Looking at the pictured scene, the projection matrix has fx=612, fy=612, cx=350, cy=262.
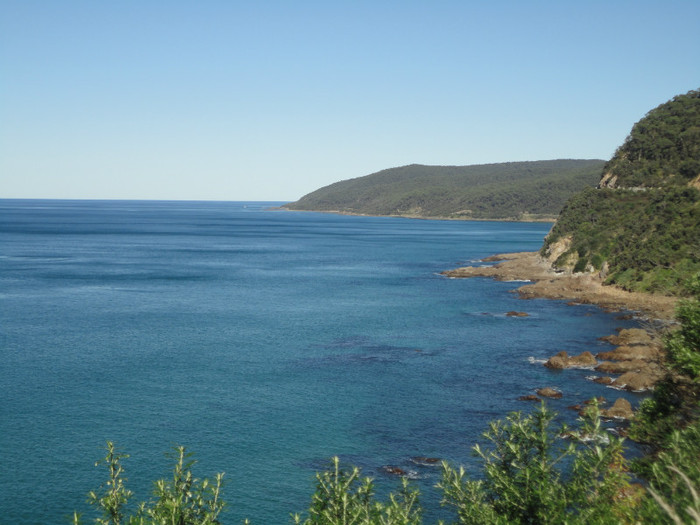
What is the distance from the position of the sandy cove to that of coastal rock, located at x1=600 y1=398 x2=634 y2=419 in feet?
60.5

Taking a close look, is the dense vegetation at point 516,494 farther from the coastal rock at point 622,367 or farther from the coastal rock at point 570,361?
the coastal rock at point 570,361

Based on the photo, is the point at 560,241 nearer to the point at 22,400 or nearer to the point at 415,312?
the point at 415,312

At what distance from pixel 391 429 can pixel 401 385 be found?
10.2m

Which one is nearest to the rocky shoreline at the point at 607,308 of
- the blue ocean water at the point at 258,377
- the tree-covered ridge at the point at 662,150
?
the blue ocean water at the point at 258,377

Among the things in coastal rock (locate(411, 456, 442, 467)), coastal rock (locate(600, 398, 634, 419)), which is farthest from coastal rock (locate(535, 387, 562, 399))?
coastal rock (locate(411, 456, 442, 467))

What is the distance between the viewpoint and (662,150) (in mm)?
129500

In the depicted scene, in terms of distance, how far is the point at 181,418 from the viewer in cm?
4812

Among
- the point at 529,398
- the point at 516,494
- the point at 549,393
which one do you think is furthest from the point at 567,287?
the point at 516,494

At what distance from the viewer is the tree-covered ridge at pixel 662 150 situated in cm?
12156

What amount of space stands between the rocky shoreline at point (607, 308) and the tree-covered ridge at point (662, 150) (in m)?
26.2

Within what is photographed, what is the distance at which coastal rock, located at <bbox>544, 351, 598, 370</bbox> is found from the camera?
62.2 meters

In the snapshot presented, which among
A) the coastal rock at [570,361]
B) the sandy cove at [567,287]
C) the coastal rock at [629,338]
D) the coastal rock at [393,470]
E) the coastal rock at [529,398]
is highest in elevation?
the sandy cove at [567,287]

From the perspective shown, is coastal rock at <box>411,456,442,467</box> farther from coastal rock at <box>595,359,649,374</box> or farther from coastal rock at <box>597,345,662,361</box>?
coastal rock at <box>597,345,662,361</box>

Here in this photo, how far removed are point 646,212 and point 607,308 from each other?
3101 centimetres
